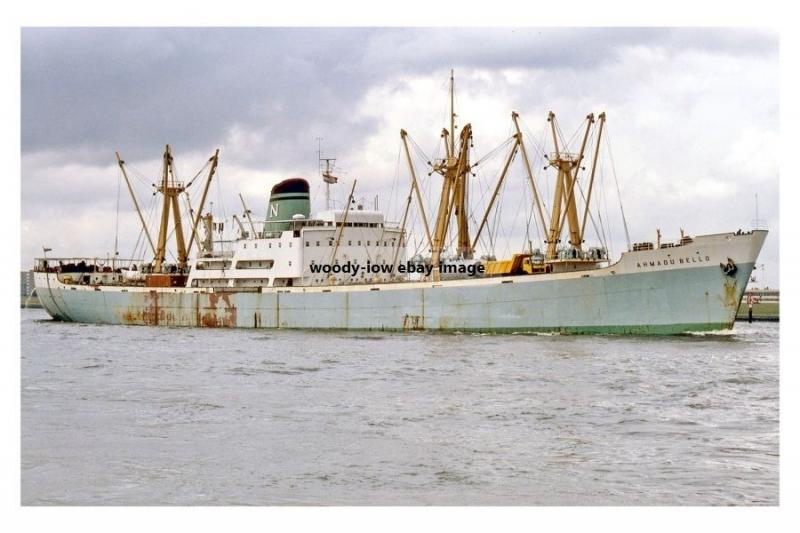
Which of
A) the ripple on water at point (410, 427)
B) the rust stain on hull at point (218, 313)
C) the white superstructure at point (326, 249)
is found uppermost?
the white superstructure at point (326, 249)

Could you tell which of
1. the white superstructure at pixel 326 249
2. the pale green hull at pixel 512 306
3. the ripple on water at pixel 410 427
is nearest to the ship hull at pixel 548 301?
the pale green hull at pixel 512 306

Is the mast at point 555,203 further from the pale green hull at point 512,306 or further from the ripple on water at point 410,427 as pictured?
the ripple on water at point 410,427

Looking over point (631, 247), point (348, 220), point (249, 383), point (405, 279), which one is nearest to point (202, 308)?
point (348, 220)

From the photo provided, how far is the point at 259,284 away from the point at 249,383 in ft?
99.7

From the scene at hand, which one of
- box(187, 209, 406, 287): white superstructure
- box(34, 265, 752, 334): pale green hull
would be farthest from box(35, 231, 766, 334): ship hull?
box(187, 209, 406, 287): white superstructure

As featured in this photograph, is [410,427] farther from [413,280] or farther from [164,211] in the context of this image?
[164,211]

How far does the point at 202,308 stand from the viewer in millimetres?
58406

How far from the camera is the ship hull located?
39.4 meters

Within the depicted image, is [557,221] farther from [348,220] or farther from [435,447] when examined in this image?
[435,447]

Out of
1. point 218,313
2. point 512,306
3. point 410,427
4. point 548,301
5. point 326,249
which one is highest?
point 326,249

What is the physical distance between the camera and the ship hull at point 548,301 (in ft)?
129

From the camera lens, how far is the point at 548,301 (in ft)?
141

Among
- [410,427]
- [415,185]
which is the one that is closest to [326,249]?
[415,185]

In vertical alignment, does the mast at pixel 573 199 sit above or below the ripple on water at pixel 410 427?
above
